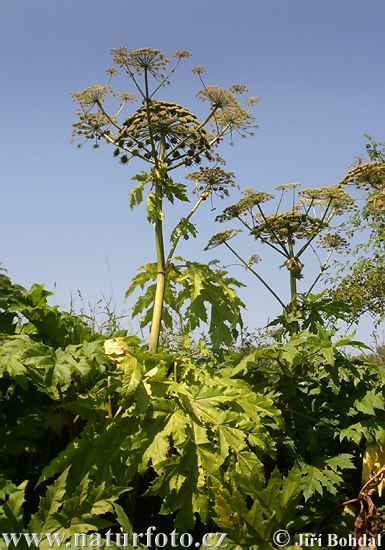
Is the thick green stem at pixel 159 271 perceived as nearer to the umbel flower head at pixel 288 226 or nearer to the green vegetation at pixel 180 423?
the green vegetation at pixel 180 423

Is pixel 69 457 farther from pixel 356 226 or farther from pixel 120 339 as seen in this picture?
pixel 356 226

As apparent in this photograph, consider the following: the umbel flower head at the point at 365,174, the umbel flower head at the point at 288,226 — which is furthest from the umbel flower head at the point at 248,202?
the umbel flower head at the point at 365,174

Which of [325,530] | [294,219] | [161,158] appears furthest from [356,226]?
[325,530]

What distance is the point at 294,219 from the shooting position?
605cm

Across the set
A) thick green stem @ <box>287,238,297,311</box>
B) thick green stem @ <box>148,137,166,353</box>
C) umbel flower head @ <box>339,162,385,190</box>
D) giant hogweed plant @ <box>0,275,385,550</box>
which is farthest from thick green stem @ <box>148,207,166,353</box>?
umbel flower head @ <box>339,162,385,190</box>

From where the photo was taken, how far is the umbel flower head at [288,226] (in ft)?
19.7

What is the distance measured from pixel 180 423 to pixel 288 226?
347 centimetres

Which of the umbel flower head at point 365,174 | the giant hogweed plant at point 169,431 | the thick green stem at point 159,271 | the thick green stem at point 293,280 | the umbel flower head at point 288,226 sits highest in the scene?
the umbel flower head at point 365,174

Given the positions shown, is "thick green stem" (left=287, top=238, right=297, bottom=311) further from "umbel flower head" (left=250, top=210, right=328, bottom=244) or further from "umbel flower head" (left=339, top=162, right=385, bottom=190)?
"umbel flower head" (left=339, top=162, right=385, bottom=190)

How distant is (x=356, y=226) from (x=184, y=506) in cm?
1213

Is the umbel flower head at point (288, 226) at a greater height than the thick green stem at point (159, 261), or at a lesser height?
greater

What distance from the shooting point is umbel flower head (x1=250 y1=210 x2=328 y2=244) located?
6.02 m

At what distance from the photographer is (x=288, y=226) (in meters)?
6.09

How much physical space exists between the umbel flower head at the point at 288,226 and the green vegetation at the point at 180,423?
66.7 inches
